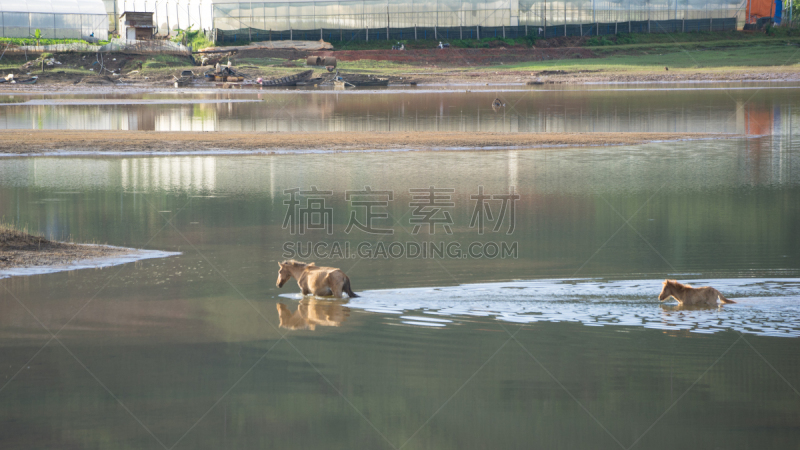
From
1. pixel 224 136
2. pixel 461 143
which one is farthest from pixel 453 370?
pixel 224 136

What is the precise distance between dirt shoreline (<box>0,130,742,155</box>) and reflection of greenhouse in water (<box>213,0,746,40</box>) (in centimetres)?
5187

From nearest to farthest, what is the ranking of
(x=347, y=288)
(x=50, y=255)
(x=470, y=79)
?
1. (x=347, y=288)
2. (x=50, y=255)
3. (x=470, y=79)

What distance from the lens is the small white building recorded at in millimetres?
80000

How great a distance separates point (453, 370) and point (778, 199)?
13.8 meters

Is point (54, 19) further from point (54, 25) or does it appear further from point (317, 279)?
point (317, 279)

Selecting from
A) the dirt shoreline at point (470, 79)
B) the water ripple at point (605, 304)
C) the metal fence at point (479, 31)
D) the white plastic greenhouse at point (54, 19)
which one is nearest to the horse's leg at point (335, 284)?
the water ripple at point (605, 304)

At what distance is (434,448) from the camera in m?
7.93

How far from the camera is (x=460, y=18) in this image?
85.7m

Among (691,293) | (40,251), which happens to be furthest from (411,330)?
(40,251)

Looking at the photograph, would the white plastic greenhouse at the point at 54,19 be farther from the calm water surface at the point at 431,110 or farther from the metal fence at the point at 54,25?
the calm water surface at the point at 431,110

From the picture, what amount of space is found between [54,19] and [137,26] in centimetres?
785
